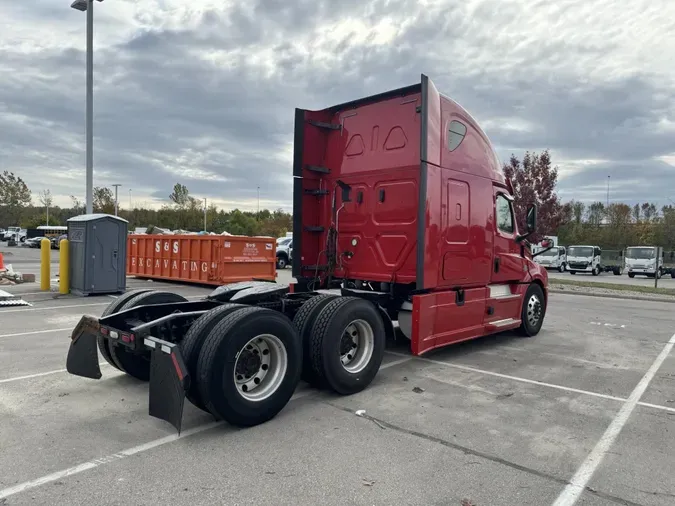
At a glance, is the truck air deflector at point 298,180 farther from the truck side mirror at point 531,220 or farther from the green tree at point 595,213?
the green tree at point 595,213

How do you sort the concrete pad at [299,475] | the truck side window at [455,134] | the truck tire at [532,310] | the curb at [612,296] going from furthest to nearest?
the curb at [612,296] < the truck tire at [532,310] < the truck side window at [455,134] < the concrete pad at [299,475]

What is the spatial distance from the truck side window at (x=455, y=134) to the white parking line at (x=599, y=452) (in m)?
3.58

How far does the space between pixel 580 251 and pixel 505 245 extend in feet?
103

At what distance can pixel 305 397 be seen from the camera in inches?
196

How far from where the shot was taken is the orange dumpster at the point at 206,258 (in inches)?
585

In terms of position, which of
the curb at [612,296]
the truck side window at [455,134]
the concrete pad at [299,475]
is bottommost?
the curb at [612,296]

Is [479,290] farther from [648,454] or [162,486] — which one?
[162,486]

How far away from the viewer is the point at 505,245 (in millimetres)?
7742

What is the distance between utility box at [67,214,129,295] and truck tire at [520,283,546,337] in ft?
32.3

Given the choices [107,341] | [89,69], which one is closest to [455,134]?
[107,341]

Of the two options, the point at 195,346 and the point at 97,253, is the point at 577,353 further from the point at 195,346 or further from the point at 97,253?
→ the point at 97,253

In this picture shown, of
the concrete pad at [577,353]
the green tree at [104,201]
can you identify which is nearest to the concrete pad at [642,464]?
the concrete pad at [577,353]

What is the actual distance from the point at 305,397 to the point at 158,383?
159cm

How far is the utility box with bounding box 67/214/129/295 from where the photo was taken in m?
12.2
